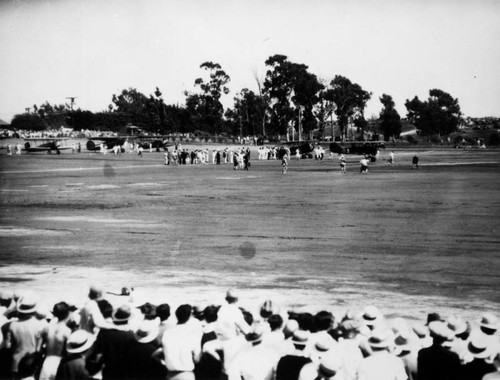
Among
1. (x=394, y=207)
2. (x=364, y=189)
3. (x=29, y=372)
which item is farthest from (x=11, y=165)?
(x=29, y=372)

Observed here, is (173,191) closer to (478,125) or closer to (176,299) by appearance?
(176,299)

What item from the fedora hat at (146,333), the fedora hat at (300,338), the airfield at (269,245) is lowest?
the airfield at (269,245)

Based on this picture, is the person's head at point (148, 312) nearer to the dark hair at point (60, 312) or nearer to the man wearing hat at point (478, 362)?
the dark hair at point (60, 312)

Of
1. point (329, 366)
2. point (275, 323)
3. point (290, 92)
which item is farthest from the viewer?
point (290, 92)

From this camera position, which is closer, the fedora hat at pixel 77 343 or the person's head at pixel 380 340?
the person's head at pixel 380 340

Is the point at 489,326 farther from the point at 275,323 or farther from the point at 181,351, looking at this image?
the point at 181,351

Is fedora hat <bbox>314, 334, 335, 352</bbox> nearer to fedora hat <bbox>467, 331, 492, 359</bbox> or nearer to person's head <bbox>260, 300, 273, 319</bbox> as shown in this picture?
person's head <bbox>260, 300, 273, 319</bbox>

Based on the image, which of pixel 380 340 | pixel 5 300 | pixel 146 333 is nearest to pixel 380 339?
pixel 380 340

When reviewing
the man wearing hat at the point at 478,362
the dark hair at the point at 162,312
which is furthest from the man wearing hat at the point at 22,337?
the man wearing hat at the point at 478,362
